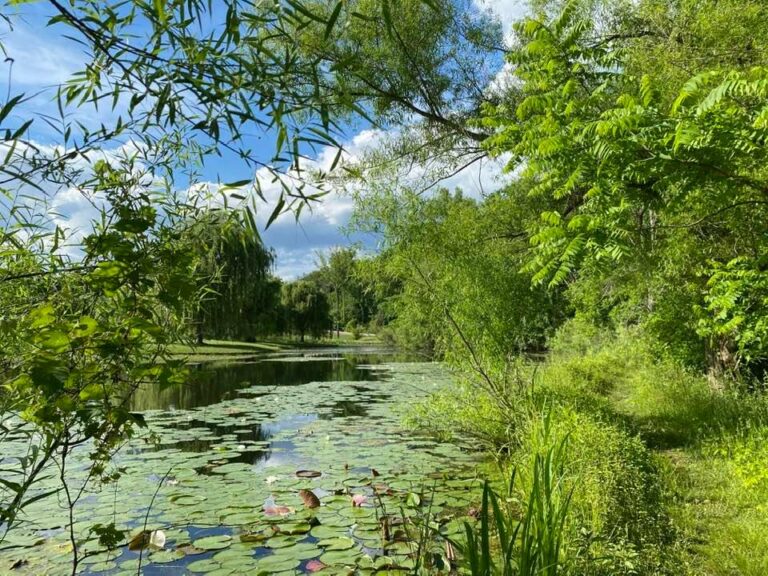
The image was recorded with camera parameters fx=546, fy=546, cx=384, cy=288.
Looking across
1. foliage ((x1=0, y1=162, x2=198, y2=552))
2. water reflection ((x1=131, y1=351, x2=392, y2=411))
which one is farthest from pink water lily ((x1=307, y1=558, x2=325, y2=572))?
water reflection ((x1=131, y1=351, x2=392, y2=411))

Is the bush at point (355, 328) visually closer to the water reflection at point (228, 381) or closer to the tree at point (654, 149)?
the water reflection at point (228, 381)

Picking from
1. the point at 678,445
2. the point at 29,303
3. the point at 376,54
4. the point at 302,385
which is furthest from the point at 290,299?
the point at 29,303

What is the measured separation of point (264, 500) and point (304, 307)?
118ft

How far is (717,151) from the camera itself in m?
3.67

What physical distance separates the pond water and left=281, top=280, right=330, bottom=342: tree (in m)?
30.6

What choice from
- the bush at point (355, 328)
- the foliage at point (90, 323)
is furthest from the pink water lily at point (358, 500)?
the bush at point (355, 328)

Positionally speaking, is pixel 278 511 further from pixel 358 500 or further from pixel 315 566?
pixel 315 566

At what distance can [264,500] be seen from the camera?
5078mm

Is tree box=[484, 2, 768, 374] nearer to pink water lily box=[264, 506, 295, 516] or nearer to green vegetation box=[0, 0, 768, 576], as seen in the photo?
green vegetation box=[0, 0, 768, 576]

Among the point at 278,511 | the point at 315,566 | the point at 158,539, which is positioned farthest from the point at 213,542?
the point at 315,566

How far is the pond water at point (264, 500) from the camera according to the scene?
3.75 meters

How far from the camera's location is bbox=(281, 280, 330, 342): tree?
4047cm

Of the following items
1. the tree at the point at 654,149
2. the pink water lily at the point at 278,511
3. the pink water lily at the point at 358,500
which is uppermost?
the tree at the point at 654,149

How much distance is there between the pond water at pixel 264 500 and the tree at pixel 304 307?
1206 inches
